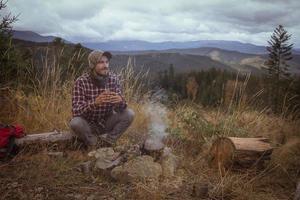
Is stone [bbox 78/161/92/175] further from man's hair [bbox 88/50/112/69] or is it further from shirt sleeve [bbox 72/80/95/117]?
man's hair [bbox 88/50/112/69]

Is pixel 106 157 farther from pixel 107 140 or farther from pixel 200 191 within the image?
pixel 200 191

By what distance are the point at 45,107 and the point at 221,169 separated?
3.13 metres

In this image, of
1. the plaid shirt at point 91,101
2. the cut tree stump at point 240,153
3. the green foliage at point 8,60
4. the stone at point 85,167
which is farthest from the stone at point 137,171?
the green foliage at point 8,60

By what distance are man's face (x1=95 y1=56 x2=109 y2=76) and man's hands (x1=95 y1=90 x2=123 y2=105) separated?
25 cm

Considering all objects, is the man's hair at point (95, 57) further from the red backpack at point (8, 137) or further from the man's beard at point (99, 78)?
the red backpack at point (8, 137)

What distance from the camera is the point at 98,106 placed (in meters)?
4.81

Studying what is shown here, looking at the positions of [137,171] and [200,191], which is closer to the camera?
[200,191]

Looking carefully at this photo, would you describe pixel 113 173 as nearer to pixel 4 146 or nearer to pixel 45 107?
pixel 4 146

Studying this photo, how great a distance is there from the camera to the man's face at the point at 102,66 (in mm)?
4727

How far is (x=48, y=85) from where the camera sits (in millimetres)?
6434

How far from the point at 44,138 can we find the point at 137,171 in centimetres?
149

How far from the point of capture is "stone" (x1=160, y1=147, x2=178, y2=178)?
4.08 meters

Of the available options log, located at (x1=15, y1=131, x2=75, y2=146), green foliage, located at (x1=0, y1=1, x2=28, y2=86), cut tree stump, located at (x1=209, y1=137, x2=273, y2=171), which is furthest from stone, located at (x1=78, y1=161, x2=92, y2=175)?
green foliage, located at (x1=0, y1=1, x2=28, y2=86)

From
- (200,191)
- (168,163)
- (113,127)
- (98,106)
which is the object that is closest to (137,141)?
(113,127)
